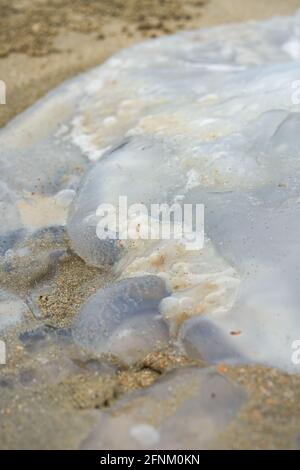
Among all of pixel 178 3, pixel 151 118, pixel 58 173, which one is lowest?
pixel 58 173

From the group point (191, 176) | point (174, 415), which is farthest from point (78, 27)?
point (174, 415)

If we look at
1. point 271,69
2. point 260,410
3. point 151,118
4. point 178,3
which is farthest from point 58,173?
point 178,3

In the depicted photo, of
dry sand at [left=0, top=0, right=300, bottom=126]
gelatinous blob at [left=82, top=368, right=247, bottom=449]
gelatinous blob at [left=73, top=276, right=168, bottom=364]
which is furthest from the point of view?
dry sand at [left=0, top=0, right=300, bottom=126]

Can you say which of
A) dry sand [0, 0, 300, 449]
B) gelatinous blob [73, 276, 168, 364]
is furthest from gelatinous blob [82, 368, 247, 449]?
gelatinous blob [73, 276, 168, 364]

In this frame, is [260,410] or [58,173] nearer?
[260,410]

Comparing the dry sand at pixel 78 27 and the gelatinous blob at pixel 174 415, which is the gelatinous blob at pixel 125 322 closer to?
the gelatinous blob at pixel 174 415

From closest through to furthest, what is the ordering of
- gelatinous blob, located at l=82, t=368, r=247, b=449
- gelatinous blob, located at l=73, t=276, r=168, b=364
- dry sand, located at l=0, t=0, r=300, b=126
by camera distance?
gelatinous blob, located at l=82, t=368, r=247, b=449 < gelatinous blob, located at l=73, t=276, r=168, b=364 < dry sand, located at l=0, t=0, r=300, b=126

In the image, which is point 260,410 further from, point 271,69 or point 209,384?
point 271,69

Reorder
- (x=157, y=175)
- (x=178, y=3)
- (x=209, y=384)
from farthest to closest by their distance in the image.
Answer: (x=178, y=3)
(x=157, y=175)
(x=209, y=384)

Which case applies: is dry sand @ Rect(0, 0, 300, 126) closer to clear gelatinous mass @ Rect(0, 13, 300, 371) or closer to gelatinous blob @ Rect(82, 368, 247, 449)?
clear gelatinous mass @ Rect(0, 13, 300, 371)
